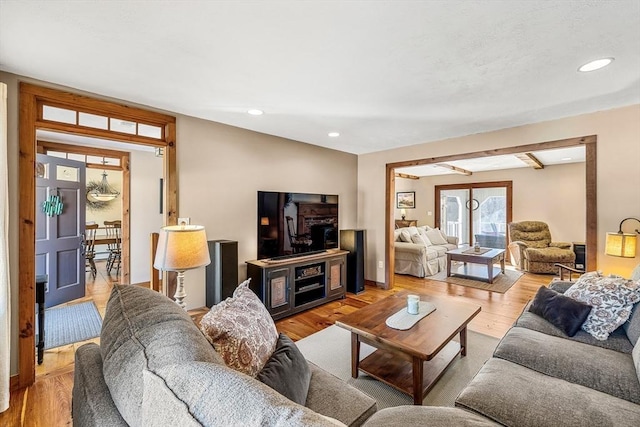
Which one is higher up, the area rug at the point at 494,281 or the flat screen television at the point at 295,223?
the flat screen television at the point at 295,223

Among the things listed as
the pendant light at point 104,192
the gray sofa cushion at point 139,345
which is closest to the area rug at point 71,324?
the gray sofa cushion at point 139,345

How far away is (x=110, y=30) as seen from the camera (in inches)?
63.2

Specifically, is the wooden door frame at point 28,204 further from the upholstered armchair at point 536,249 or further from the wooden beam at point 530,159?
the upholstered armchair at point 536,249

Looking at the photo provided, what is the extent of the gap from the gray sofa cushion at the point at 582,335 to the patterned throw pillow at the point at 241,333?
2006 millimetres

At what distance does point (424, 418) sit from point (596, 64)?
257 centimetres

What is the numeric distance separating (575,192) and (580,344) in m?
6.07

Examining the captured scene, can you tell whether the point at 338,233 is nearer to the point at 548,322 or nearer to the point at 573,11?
the point at 548,322

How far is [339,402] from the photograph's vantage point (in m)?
1.25

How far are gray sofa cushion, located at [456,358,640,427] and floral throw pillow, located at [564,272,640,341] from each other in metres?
0.77

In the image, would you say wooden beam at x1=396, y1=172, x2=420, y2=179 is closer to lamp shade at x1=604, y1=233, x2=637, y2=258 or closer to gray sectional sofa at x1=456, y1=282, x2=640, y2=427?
lamp shade at x1=604, y1=233, x2=637, y2=258

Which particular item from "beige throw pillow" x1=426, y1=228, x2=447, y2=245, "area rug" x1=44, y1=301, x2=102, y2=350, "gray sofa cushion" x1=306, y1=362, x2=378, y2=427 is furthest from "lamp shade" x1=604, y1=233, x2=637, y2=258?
"area rug" x1=44, y1=301, x2=102, y2=350

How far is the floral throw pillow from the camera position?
77.2 inches

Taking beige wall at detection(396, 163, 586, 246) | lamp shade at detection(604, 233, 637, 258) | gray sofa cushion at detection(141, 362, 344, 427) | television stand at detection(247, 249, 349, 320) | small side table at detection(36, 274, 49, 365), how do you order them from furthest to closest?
1. beige wall at detection(396, 163, 586, 246)
2. television stand at detection(247, 249, 349, 320)
3. lamp shade at detection(604, 233, 637, 258)
4. small side table at detection(36, 274, 49, 365)
5. gray sofa cushion at detection(141, 362, 344, 427)

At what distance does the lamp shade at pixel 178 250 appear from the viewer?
1.89 m
